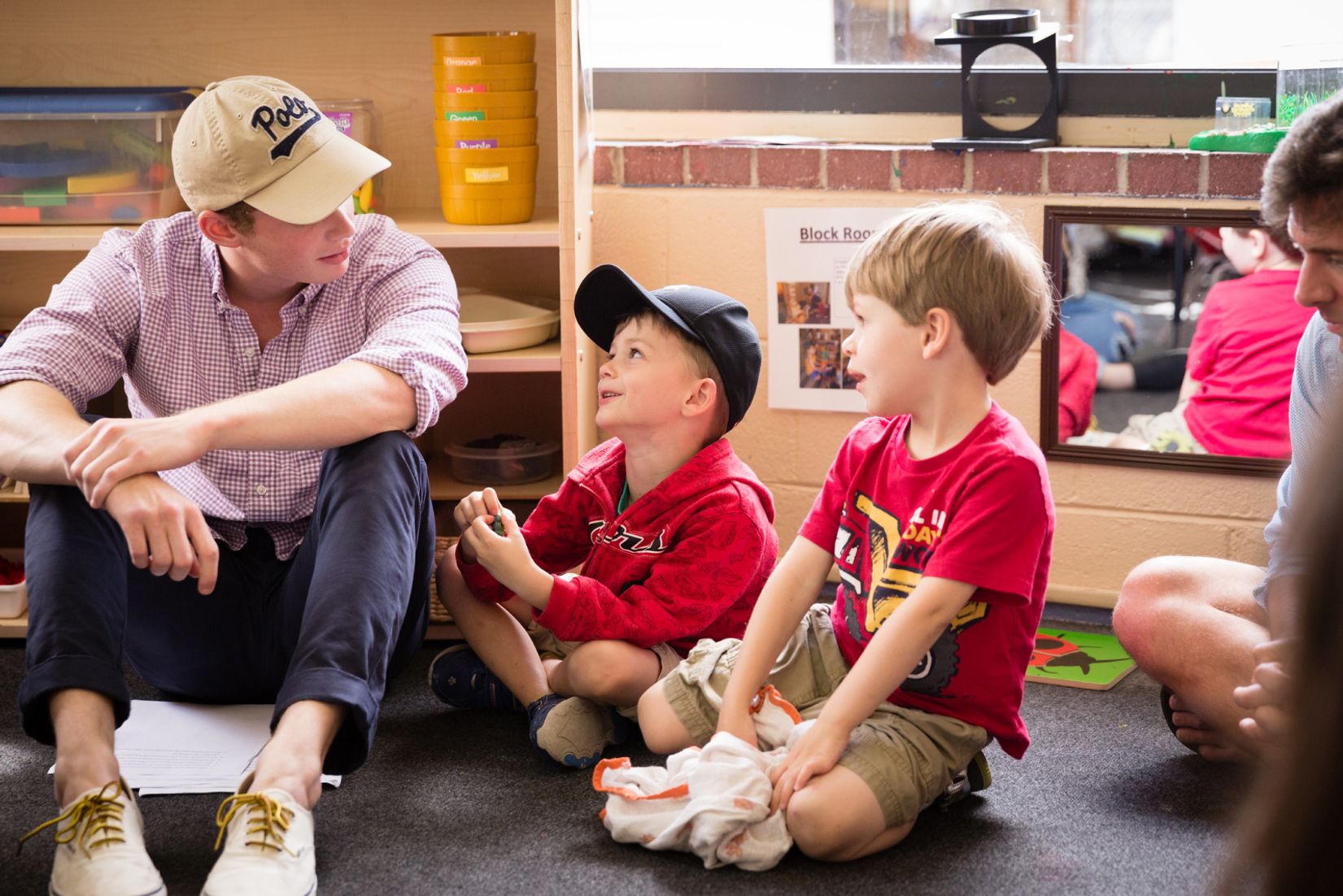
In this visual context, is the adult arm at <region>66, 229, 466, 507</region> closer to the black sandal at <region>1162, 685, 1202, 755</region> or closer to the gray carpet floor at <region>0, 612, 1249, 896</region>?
the gray carpet floor at <region>0, 612, 1249, 896</region>

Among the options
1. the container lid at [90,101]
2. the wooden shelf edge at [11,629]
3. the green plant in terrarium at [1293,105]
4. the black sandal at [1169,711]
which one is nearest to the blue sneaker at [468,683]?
the wooden shelf edge at [11,629]

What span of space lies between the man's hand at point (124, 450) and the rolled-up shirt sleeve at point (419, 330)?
0.22 metres

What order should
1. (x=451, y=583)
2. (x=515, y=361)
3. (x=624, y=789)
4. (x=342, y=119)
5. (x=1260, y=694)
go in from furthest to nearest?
(x=342, y=119) < (x=515, y=361) < (x=451, y=583) < (x=624, y=789) < (x=1260, y=694)

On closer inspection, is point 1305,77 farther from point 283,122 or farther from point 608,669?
point 283,122

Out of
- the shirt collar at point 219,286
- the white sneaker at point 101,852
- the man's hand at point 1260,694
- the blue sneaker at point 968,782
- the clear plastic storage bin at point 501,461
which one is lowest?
the blue sneaker at point 968,782

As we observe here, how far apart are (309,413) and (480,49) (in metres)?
0.78

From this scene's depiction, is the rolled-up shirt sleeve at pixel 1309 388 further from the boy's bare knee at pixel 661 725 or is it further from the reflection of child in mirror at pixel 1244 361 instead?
the boy's bare knee at pixel 661 725

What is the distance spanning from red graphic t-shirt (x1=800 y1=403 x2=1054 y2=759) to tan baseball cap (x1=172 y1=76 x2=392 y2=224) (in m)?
0.71

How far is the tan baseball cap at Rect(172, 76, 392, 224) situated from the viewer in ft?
5.35

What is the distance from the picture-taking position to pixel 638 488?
1.81 metres

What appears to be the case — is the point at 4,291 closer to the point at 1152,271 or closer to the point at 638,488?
the point at 638,488

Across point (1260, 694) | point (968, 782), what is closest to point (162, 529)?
point (968, 782)

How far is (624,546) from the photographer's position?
1.74 metres

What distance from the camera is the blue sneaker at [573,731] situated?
1.66m
